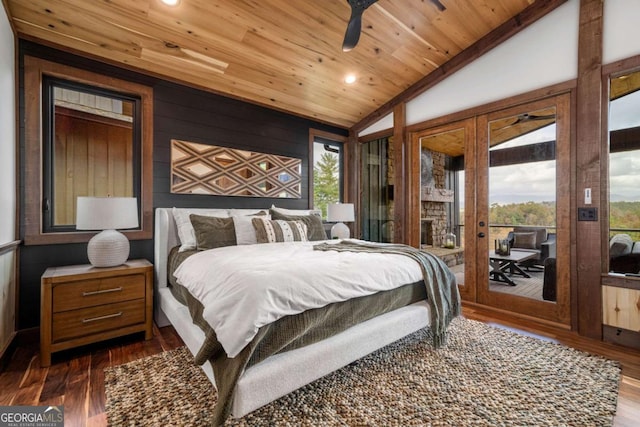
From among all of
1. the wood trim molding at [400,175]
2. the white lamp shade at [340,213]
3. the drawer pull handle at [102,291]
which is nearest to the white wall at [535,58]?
the wood trim molding at [400,175]

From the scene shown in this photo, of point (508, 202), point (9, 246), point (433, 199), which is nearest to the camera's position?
point (9, 246)

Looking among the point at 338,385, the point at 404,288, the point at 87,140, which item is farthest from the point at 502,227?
the point at 87,140

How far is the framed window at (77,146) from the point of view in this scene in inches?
96.3

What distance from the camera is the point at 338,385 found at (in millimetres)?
1794

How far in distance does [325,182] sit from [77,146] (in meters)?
3.27

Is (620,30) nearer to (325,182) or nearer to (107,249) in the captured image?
(325,182)

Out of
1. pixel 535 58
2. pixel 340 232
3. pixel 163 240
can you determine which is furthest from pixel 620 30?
pixel 163 240

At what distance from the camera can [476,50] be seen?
3379 millimetres

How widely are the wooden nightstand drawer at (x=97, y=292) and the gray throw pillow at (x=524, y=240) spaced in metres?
3.78

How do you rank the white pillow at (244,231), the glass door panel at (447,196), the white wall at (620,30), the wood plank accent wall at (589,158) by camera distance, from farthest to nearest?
the glass door panel at (447,196) → the white pillow at (244,231) → the wood plank accent wall at (589,158) → the white wall at (620,30)

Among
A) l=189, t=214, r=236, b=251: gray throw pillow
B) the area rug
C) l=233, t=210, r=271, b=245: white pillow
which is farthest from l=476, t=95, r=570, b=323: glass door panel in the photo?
l=189, t=214, r=236, b=251: gray throw pillow

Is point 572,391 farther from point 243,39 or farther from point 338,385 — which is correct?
point 243,39

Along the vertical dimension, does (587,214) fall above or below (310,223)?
above

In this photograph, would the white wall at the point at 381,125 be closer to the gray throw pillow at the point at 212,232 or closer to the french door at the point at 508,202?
the french door at the point at 508,202
